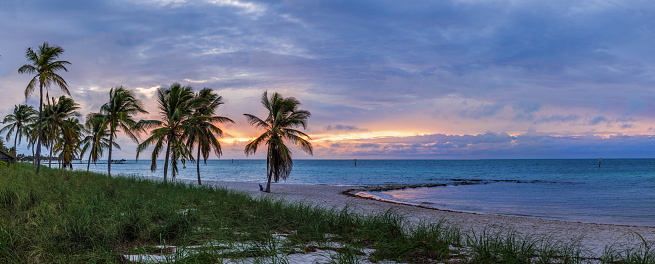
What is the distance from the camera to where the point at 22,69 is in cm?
2655

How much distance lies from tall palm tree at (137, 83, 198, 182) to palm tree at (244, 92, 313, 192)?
16.0 ft

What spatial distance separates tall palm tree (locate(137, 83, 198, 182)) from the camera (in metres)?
24.2

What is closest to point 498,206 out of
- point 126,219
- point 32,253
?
point 126,219

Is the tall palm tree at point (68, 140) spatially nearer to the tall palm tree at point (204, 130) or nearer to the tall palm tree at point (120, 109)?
the tall palm tree at point (120, 109)

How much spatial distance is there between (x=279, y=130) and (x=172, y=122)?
7480mm

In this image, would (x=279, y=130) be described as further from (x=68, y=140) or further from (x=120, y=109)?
(x=68, y=140)

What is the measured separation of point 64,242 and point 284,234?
3.40 m

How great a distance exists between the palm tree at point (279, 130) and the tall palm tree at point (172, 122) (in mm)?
4886

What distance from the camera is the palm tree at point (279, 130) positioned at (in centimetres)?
2402

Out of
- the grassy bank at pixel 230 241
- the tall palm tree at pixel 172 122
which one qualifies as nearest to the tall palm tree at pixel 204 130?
the tall palm tree at pixel 172 122

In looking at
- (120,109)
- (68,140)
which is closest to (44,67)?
(120,109)

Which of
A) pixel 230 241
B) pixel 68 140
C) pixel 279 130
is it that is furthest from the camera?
pixel 68 140

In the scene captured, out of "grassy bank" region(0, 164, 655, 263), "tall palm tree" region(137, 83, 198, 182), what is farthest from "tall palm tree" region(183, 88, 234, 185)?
"grassy bank" region(0, 164, 655, 263)

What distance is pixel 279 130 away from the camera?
2358 cm
